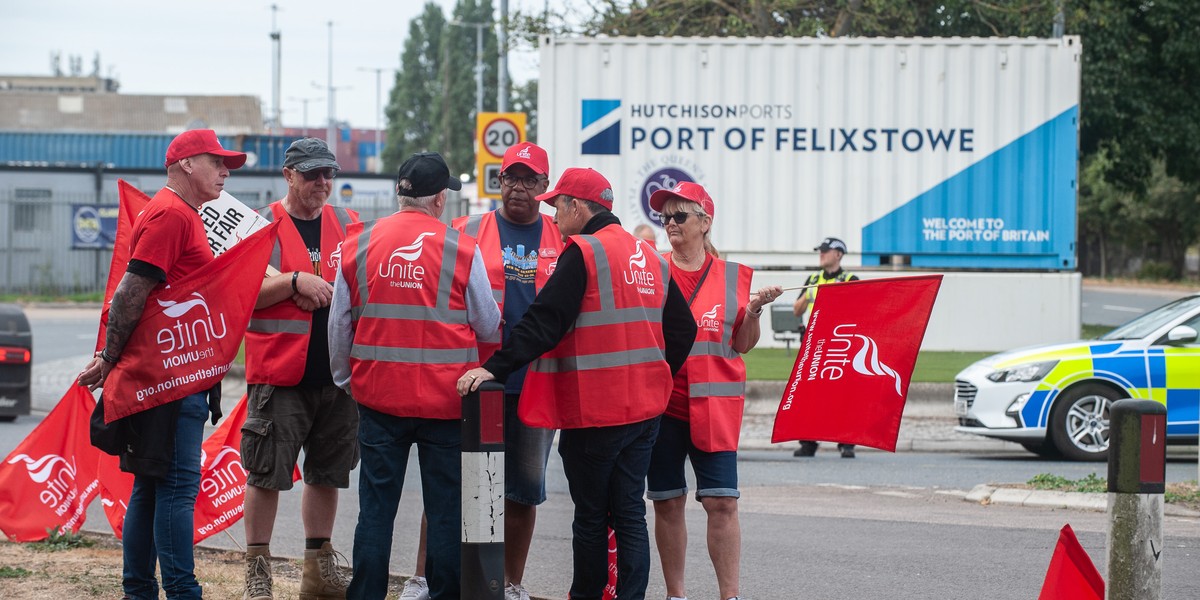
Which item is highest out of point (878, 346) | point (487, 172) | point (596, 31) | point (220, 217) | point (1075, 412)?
point (596, 31)

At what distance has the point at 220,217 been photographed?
5.77 m

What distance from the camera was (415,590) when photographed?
5.91m

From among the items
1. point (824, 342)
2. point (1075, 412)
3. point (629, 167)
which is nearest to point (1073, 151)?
point (629, 167)

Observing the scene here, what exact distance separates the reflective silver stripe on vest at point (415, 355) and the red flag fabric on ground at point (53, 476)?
252 centimetres

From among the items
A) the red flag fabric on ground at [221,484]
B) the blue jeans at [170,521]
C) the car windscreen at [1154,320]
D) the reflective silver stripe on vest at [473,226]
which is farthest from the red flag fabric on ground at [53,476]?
the car windscreen at [1154,320]

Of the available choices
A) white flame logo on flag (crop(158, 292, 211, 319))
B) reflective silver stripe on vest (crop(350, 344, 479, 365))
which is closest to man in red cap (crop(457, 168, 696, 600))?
reflective silver stripe on vest (crop(350, 344, 479, 365))

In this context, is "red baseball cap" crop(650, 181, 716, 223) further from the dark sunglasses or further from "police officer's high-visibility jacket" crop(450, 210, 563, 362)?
the dark sunglasses

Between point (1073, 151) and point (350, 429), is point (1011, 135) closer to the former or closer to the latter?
point (1073, 151)

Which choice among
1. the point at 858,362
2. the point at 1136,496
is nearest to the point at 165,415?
the point at 858,362

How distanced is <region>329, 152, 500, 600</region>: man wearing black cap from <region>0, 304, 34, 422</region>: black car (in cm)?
878

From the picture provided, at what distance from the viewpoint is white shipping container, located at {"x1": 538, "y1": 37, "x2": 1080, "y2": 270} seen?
17406 mm

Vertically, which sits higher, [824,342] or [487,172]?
[487,172]

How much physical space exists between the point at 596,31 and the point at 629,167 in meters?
7.15

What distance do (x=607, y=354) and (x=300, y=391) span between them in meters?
1.41
